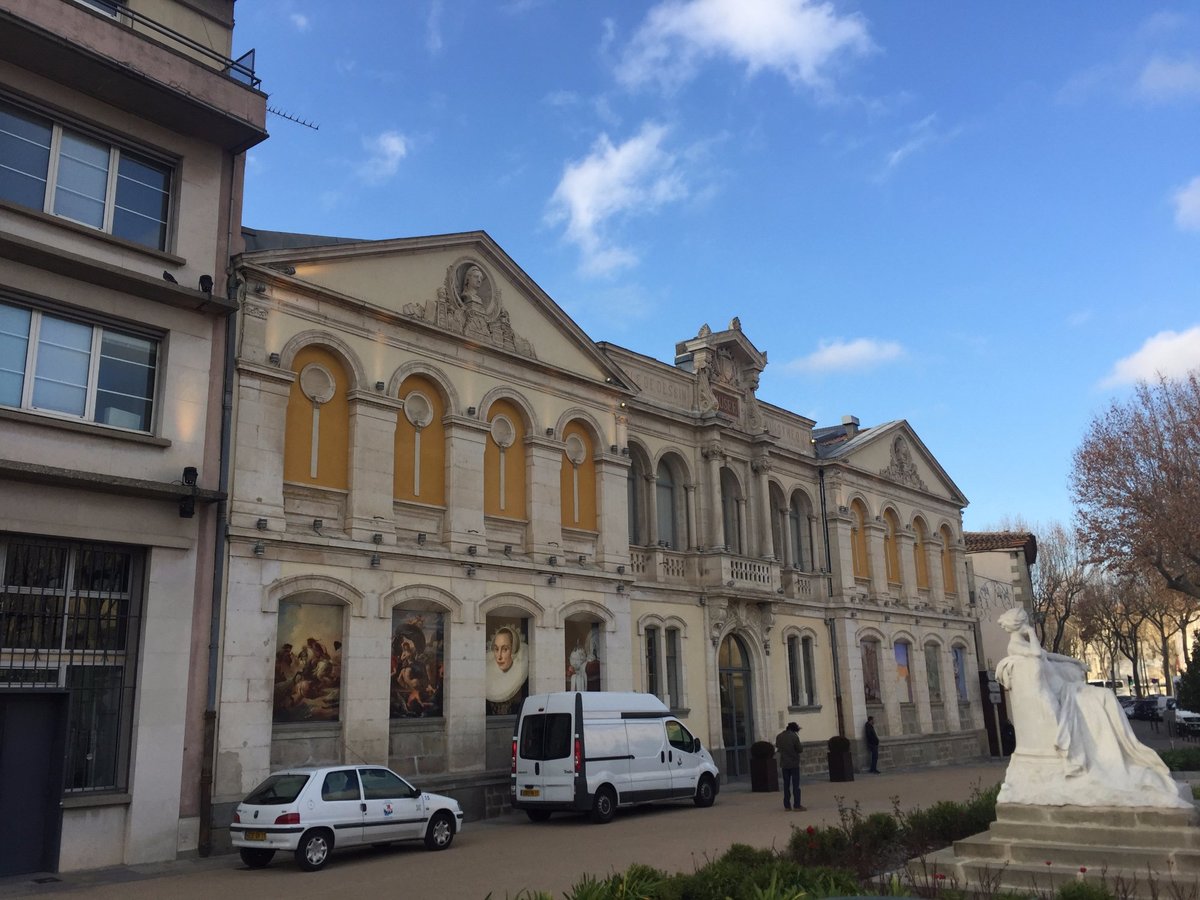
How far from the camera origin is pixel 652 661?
2534 centimetres

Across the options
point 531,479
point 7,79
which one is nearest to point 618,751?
point 531,479

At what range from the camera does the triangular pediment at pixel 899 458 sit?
3591cm

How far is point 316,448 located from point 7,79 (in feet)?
24.6

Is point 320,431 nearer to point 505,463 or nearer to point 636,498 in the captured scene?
point 505,463

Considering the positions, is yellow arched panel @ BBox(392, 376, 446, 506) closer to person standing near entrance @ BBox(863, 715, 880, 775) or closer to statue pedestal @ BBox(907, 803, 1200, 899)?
statue pedestal @ BBox(907, 803, 1200, 899)

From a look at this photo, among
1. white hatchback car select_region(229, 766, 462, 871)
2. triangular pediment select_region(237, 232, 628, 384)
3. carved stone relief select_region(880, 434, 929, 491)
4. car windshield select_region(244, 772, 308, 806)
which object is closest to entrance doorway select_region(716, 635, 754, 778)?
triangular pediment select_region(237, 232, 628, 384)

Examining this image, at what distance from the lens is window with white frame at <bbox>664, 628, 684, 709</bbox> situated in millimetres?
25516

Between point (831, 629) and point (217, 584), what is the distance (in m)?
21.7

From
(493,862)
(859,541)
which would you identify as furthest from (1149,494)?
(493,862)

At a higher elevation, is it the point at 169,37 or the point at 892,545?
the point at 169,37

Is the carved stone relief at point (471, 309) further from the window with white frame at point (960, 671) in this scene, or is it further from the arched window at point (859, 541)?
the window with white frame at point (960, 671)

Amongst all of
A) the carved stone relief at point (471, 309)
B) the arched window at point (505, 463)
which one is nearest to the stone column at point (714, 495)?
the arched window at point (505, 463)

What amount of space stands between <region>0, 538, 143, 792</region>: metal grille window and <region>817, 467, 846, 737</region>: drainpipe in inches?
853

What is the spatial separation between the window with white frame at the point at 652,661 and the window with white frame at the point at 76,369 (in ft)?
45.2
